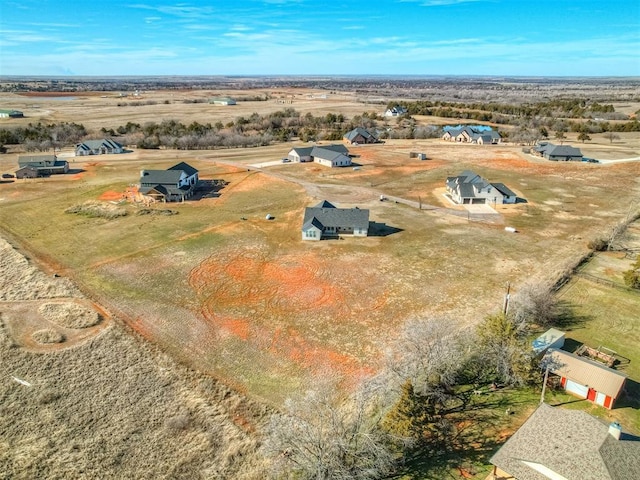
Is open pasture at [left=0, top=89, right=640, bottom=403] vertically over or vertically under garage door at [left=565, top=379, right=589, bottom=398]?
over

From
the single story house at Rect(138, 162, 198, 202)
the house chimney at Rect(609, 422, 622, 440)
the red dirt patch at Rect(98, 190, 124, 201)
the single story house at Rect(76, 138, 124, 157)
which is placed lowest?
the house chimney at Rect(609, 422, 622, 440)

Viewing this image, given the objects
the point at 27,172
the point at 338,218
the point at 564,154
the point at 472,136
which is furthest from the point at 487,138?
the point at 27,172

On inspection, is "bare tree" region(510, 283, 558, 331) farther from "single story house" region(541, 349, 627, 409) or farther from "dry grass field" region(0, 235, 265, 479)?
"dry grass field" region(0, 235, 265, 479)

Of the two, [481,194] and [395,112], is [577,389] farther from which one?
[395,112]

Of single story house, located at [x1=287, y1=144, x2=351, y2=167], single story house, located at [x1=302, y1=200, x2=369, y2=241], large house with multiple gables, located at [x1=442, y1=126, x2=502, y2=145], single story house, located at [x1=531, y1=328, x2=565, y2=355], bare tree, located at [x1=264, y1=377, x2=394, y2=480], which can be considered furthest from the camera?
large house with multiple gables, located at [x1=442, y1=126, x2=502, y2=145]

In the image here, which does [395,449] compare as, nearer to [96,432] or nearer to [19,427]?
[96,432]

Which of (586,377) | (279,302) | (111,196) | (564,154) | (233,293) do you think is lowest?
(279,302)

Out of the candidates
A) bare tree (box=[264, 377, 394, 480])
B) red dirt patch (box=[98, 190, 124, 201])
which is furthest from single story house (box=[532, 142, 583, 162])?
bare tree (box=[264, 377, 394, 480])

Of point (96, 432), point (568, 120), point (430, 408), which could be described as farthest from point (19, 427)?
point (568, 120)
